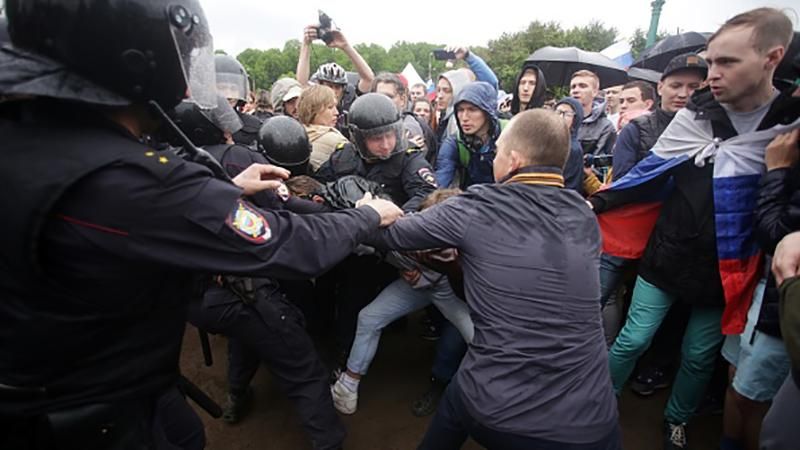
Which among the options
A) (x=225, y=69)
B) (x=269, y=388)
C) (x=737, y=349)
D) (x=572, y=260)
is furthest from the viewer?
(x=225, y=69)

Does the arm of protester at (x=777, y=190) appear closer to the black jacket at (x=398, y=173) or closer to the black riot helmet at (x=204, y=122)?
the black jacket at (x=398, y=173)

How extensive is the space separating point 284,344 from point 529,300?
1.41 meters

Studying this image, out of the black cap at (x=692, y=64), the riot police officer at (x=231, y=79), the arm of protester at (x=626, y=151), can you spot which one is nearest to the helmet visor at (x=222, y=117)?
Answer: the riot police officer at (x=231, y=79)

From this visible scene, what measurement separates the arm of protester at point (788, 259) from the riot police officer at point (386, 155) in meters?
1.77

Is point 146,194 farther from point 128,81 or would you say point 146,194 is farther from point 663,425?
point 663,425

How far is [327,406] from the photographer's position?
8.00 feet

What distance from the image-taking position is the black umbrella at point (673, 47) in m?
4.71

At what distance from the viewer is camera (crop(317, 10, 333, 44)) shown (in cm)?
437

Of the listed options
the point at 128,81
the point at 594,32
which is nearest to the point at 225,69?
the point at 128,81

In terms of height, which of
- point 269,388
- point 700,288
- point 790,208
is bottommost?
point 269,388

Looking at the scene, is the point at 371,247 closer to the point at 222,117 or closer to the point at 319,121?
the point at 222,117

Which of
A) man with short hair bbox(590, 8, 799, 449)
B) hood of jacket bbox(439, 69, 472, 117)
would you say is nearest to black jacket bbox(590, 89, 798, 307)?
man with short hair bbox(590, 8, 799, 449)

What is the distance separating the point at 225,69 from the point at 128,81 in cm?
280

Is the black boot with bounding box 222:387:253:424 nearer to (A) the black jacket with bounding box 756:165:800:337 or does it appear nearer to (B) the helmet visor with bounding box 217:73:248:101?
(B) the helmet visor with bounding box 217:73:248:101
